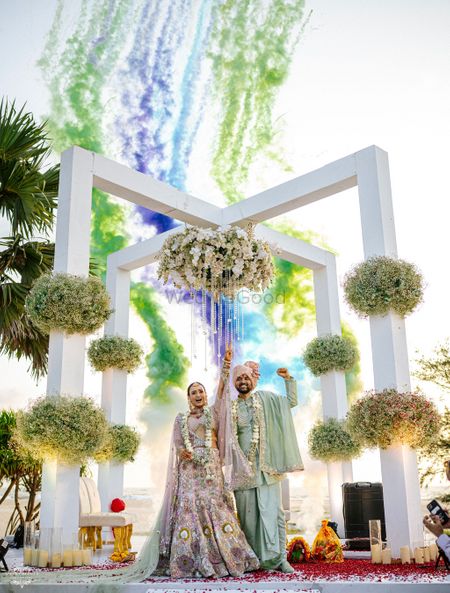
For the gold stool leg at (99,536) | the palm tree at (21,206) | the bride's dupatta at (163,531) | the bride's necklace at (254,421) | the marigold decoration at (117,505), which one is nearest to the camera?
the bride's dupatta at (163,531)

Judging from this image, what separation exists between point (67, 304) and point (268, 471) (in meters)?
2.54

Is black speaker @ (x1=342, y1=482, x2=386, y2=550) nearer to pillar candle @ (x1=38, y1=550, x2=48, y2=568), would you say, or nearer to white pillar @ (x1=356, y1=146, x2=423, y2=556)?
white pillar @ (x1=356, y1=146, x2=423, y2=556)

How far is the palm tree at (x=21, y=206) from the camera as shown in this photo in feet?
24.9

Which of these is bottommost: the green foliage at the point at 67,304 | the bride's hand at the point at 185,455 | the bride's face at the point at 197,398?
the bride's hand at the point at 185,455

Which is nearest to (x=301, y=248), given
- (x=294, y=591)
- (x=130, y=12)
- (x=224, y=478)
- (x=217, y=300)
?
(x=217, y=300)

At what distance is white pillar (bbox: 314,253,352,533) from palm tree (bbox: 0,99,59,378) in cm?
426

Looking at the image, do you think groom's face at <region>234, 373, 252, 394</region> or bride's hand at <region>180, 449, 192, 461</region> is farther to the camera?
groom's face at <region>234, 373, 252, 394</region>

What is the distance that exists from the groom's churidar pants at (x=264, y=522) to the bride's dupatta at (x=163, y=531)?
20cm

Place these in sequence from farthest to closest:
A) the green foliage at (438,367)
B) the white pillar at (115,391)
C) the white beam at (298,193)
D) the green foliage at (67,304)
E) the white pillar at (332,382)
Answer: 1. the green foliage at (438,367)
2. the white pillar at (332,382)
3. the white pillar at (115,391)
4. the white beam at (298,193)
5. the green foliage at (67,304)

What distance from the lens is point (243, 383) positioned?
591 cm

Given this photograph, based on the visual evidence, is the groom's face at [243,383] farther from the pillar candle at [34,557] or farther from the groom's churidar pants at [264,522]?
the pillar candle at [34,557]

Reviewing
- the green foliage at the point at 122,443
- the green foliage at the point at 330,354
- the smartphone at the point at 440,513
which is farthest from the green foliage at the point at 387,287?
the green foliage at the point at 122,443

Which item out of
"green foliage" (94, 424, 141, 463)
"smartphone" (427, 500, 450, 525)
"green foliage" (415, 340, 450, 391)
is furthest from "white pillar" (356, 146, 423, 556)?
"green foliage" (415, 340, 450, 391)

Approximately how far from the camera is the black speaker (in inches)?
302
